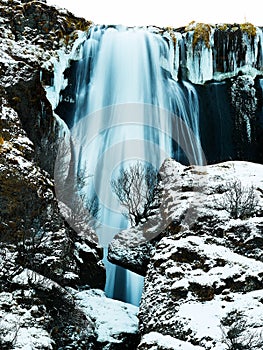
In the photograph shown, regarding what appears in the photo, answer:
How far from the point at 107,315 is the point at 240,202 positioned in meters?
5.44

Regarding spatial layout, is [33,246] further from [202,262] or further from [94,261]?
[94,261]

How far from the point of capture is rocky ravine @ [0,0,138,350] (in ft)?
37.0

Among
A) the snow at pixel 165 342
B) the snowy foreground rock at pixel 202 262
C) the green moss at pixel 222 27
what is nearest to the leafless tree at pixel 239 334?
the snowy foreground rock at pixel 202 262

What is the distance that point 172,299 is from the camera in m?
11.8

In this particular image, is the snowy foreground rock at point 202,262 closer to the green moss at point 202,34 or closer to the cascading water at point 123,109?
the cascading water at point 123,109

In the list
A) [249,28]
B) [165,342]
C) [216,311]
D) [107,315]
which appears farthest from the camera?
[249,28]

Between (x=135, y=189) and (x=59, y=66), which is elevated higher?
(x=59, y=66)

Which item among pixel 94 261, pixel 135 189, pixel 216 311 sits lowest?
pixel 216 311

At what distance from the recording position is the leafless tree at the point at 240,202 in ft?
49.2

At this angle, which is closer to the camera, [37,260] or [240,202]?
[37,260]

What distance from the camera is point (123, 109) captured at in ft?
114

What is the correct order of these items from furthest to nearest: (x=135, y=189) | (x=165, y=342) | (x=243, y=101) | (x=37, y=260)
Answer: (x=243, y=101)
(x=135, y=189)
(x=37, y=260)
(x=165, y=342)

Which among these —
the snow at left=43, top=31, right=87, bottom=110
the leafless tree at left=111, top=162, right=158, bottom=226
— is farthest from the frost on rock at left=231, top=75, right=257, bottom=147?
the leafless tree at left=111, top=162, right=158, bottom=226

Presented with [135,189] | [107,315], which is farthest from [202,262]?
[135,189]
